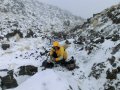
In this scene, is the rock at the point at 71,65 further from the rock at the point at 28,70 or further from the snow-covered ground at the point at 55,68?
the rock at the point at 28,70

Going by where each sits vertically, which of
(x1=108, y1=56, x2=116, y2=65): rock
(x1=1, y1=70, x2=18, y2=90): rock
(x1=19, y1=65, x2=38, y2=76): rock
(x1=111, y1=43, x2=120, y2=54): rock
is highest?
(x1=111, y1=43, x2=120, y2=54): rock

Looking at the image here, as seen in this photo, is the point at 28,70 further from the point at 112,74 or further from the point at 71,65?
the point at 112,74

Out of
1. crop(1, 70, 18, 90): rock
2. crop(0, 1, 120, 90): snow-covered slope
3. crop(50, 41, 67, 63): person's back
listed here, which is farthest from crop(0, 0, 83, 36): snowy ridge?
crop(1, 70, 18, 90): rock

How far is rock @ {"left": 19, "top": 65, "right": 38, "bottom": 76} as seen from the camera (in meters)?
14.6

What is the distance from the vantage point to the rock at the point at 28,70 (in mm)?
14610

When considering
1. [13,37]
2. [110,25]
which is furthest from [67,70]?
[13,37]

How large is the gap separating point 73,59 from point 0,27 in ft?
31.1

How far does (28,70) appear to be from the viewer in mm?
14695

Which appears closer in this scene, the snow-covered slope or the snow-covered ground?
the snow-covered ground

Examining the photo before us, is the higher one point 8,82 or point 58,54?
point 58,54

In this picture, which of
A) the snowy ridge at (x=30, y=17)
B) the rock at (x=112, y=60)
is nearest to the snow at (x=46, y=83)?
the rock at (x=112, y=60)

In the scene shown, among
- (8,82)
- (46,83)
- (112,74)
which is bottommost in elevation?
(8,82)

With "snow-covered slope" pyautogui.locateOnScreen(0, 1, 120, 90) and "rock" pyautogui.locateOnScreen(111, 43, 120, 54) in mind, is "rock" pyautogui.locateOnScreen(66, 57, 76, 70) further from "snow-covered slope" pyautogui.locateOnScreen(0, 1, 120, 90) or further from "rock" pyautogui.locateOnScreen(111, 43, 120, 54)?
"rock" pyautogui.locateOnScreen(111, 43, 120, 54)

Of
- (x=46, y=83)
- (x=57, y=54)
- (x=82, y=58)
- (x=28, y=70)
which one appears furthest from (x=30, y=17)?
(x=46, y=83)
